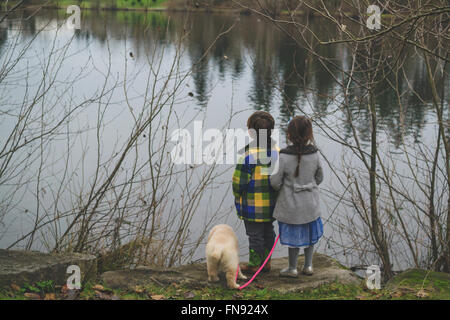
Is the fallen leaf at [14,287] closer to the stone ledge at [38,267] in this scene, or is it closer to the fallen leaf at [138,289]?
the stone ledge at [38,267]

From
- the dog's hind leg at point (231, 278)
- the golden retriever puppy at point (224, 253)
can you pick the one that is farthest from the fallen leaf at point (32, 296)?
the dog's hind leg at point (231, 278)

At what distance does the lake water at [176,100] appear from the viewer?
19.3 feet

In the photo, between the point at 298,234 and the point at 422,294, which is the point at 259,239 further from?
the point at 422,294

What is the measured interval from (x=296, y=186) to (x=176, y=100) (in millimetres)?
2928

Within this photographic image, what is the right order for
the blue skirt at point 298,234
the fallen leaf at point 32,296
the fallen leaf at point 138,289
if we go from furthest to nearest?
the blue skirt at point 298,234 → the fallen leaf at point 138,289 → the fallen leaf at point 32,296

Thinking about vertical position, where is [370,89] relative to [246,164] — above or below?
above

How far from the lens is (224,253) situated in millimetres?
4082

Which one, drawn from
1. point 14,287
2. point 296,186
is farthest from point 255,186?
point 14,287

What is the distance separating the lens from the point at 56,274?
166 inches
